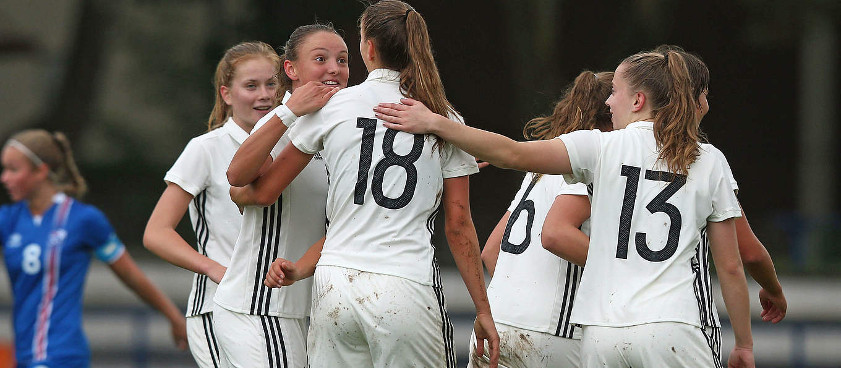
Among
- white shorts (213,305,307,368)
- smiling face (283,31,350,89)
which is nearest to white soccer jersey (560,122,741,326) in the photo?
smiling face (283,31,350,89)

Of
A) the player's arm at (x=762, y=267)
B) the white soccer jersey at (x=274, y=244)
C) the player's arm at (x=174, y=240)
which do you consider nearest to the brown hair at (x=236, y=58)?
the player's arm at (x=174, y=240)

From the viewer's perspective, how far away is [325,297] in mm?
3299

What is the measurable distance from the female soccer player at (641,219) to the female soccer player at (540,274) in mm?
390

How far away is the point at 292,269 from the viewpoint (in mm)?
3324

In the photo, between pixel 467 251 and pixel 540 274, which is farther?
pixel 540 274

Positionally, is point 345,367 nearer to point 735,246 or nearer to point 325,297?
point 325,297

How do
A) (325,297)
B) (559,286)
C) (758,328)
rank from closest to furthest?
(325,297) → (559,286) → (758,328)

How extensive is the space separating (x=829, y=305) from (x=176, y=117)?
6771 mm

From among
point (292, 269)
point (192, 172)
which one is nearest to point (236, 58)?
point (192, 172)

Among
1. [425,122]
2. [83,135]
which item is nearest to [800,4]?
[83,135]

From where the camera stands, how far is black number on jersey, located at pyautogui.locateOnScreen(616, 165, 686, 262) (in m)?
3.33

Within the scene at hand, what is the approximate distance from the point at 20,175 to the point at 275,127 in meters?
1.47

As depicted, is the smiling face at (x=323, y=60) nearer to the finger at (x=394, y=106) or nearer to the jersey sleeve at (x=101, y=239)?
the finger at (x=394, y=106)

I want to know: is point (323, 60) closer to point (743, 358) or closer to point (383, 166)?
point (383, 166)
